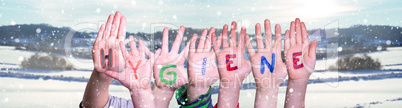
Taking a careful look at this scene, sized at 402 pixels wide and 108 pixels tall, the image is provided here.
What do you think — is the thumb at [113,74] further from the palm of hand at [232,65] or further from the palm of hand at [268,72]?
the palm of hand at [268,72]

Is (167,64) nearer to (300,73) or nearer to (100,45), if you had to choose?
(100,45)

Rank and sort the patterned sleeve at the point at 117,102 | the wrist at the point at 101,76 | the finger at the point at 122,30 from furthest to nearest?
the patterned sleeve at the point at 117,102 → the wrist at the point at 101,76 → the finger at the point at 122,30

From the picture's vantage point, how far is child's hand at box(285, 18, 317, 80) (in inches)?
95.5

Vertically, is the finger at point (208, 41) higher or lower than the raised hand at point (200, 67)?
higher

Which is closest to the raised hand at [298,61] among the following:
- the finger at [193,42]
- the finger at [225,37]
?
the finger at [225,37]

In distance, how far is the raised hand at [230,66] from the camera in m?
2.32

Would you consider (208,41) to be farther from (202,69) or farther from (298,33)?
(298,33)

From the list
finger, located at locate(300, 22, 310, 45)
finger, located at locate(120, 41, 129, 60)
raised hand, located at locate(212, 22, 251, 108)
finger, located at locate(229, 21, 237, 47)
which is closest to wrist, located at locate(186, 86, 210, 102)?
raised hand, located at locate(212, 22, 251, 108)

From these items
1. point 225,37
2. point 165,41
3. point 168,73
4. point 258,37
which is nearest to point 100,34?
point 165,41

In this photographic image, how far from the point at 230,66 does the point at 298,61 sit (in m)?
0.54

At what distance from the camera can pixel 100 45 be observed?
7.82ft

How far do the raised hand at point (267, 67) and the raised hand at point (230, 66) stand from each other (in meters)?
0.09

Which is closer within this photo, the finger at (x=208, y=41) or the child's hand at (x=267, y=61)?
the child's hand at (x=267, y=61)

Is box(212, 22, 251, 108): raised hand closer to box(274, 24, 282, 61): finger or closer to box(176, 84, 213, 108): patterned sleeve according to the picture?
box(176, 84, 213, 108): patterned sleeve
